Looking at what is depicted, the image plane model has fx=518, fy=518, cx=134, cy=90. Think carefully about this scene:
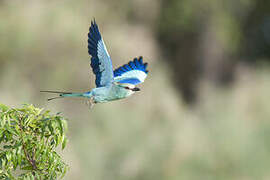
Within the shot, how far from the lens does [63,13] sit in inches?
555

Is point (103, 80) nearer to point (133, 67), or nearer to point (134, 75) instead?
point (134, 75)

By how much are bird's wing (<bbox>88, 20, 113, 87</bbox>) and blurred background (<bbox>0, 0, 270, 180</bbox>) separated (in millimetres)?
6071

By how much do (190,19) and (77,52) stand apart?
29.0 ft

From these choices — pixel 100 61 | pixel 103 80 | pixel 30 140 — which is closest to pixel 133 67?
pixel 100 61

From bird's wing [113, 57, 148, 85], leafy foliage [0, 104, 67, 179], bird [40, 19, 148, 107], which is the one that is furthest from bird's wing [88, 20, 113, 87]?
leafy foliage [0, 104, 67, 179]

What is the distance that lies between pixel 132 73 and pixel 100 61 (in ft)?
2.99

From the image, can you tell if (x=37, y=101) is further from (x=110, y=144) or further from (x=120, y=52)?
(x=120, y=52)

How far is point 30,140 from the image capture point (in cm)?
352

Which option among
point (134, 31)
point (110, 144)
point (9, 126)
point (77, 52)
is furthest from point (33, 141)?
point (134, 31)

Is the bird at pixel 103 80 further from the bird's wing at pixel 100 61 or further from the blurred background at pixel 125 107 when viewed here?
the blurred background at pixel 125 107

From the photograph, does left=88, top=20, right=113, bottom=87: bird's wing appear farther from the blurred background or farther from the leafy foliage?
the blurred background

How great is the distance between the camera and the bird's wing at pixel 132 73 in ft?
18.4

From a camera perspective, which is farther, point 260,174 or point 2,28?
point 2,28

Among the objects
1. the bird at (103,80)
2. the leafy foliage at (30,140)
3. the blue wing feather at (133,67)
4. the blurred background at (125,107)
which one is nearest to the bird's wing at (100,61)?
the bird at (103,80)
